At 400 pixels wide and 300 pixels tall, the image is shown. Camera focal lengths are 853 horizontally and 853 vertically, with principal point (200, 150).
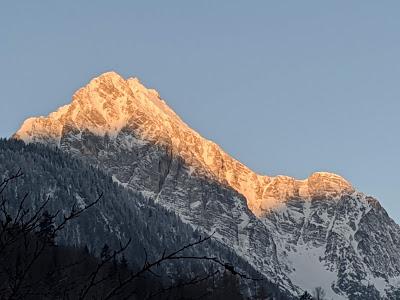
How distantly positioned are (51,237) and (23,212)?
35 cm

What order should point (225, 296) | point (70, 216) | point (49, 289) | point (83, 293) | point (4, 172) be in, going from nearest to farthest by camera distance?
point (83, 293) < point (70, 216) < point (49, 289) < point (225, 296) < point (4, 172)

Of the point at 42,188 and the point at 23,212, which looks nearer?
the point at 23,212

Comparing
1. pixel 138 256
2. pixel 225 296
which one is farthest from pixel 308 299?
pixel 138 256

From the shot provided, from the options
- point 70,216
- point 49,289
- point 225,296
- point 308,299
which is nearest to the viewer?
point 70,216

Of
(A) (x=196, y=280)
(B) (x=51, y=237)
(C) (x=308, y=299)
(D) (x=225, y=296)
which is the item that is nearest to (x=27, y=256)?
(B) (x=51, y=237)

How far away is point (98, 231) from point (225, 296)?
124768 millimetres

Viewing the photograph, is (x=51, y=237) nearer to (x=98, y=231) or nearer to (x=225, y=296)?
(x=225, y=296)

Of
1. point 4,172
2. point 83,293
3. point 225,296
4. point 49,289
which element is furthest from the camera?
point 4,172

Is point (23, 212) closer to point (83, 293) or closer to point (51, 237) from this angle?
point (51, 237)

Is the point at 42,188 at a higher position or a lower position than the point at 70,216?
higher

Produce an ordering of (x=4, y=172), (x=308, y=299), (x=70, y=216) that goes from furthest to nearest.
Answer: (x=4, y=172)
(x=308, y=299)
(x=70, y=216)

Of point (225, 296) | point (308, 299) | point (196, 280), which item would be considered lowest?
point (196, 280)

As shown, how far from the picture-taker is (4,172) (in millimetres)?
189250

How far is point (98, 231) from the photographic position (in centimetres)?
19738
